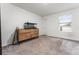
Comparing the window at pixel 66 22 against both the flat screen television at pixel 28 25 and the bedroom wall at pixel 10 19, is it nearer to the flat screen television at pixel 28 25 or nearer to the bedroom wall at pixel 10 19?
the flat screen television at pixel 28 25

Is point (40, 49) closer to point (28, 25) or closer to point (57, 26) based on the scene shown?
point (28, 25)

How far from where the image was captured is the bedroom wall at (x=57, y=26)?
3.80 m

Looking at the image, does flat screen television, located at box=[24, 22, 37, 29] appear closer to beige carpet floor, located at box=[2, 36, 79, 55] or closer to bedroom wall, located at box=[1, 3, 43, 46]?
bedroom wall, located at box=[1, 3, 43, 46]

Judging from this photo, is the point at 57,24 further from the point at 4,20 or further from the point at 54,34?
the point at 4,20

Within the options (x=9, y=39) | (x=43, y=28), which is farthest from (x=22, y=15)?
(x=43, y=28)

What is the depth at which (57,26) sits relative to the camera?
5.04 meters

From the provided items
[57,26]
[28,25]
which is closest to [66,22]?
[57,26]

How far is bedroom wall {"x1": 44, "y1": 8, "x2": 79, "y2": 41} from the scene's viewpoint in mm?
3797

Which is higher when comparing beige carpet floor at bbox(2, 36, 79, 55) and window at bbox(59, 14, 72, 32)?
window at bbox(59, 14, 72, 32)

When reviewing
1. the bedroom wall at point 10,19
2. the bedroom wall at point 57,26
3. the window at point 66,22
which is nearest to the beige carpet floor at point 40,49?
the bedroom wall at point 10,19

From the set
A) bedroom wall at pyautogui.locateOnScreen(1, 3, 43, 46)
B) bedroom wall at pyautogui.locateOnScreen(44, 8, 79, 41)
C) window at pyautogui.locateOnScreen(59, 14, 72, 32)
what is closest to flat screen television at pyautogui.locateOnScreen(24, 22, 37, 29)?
bedroom wall at pyautogui.locateOnScreen(1, 3, 43, 46)

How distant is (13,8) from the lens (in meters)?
3.28

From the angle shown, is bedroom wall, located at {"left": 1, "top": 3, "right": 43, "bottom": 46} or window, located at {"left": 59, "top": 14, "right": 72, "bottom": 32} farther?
window, located at {"left": 59, "top": 14, "right": 72, "bottom": 32}

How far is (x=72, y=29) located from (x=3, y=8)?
3.69 meters
